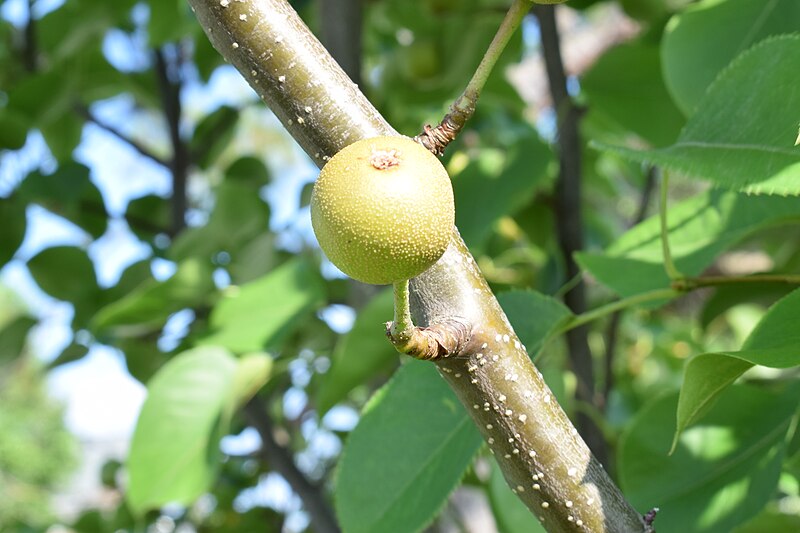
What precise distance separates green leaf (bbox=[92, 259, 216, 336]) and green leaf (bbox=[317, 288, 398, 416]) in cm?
18

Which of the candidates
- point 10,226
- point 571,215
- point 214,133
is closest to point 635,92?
point 571,215

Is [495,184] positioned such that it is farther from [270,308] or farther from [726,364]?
[726,364]

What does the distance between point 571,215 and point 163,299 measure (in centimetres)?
41

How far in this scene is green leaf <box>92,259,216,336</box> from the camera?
74 cm

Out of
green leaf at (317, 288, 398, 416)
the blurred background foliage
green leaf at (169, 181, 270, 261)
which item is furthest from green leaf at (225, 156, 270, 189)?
green leaf at (317, 288, 398, 416)

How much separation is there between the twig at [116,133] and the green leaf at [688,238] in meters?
0.70

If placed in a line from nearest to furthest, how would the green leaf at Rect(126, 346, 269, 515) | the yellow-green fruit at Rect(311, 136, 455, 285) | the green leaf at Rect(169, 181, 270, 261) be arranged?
the yellow-green fruit at Rect(311, 136, 455, 285) → the green leaf at Rect(126, 346, 269, 515) → the green leaf at Rect(169, 181, 270, 261)

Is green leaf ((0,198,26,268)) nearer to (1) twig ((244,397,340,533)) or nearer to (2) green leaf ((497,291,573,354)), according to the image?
(1) twig ((244,397,340,533))

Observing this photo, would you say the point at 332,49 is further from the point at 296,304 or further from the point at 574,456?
the point at 574,456

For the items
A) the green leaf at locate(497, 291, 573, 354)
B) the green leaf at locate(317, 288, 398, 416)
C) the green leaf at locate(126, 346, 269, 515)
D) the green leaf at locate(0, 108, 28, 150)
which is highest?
the green leaf at locate(0, 108, 28, 150)

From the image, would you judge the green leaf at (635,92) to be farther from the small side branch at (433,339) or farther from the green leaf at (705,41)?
the small side branch at (433,339)

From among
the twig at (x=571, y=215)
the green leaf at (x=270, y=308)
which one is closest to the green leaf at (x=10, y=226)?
the green leaf at (x=270, y=308)

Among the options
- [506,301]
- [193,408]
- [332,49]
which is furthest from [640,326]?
[506,301]

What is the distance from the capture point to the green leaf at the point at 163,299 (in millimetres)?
740
